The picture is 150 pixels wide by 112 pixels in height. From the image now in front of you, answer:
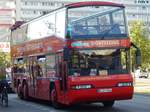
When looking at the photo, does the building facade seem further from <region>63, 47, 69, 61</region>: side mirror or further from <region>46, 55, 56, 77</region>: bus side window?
<region>63, 47, 69, 61</region>: side mirror

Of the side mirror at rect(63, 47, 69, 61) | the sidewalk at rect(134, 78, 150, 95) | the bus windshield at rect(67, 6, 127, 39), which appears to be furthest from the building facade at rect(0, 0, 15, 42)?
the side mirror at rect(63, 47, 69, 61)

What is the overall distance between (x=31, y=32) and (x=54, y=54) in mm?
4657

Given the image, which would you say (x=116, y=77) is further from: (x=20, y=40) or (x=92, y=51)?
(x=20, y=40)

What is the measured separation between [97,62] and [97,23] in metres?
1.49

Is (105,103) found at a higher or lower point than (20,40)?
lower

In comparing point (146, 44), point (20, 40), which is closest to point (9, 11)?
point (146, 44)

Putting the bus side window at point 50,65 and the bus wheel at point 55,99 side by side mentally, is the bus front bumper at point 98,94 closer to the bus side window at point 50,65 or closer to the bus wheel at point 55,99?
the bus wheel at point 55,99

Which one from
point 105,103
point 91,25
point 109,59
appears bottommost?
point 105,103

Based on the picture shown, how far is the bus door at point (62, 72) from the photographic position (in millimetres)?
19359

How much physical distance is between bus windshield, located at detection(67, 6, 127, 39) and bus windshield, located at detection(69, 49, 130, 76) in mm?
591

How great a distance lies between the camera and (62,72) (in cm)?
1972

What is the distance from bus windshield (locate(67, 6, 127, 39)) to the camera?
1944cm

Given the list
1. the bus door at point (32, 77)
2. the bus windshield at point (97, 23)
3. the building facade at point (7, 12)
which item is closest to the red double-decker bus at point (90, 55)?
the bus windshield at point (97, 23)

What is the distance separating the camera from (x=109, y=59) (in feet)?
63.2
